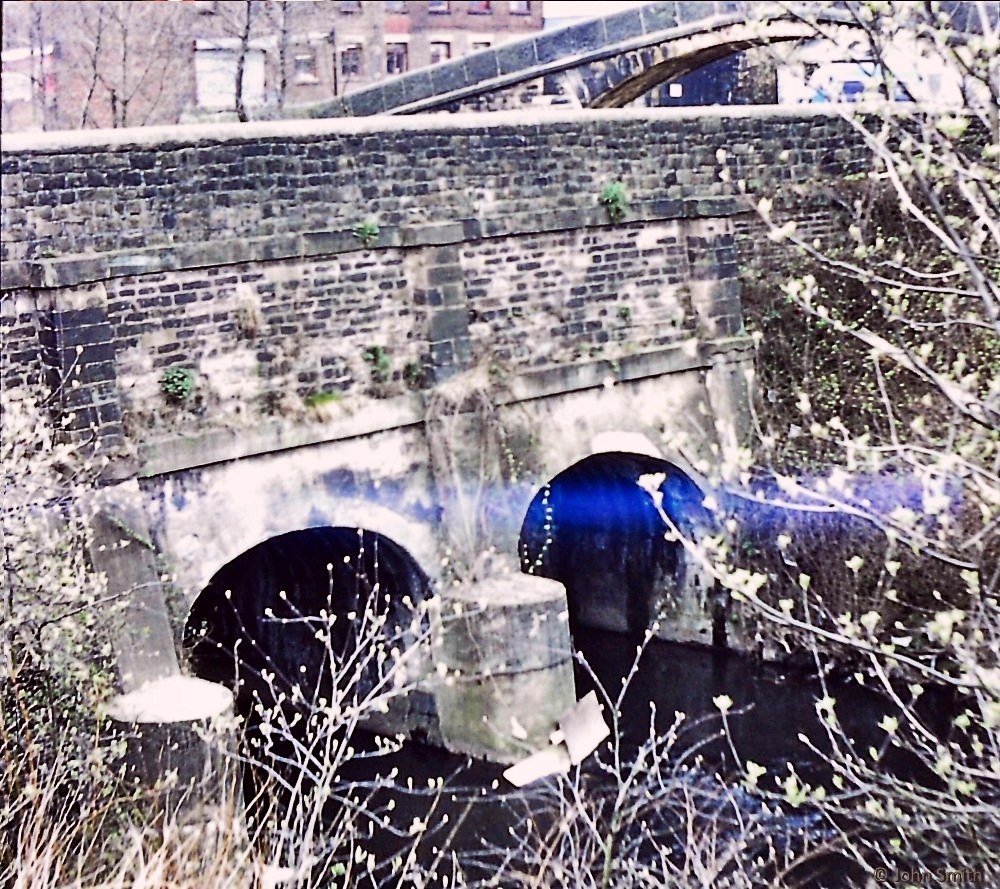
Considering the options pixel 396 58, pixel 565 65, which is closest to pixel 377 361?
pixel 565 65

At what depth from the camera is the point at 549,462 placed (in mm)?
12109

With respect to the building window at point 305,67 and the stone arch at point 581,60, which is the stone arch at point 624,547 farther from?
the building window at point 305,67

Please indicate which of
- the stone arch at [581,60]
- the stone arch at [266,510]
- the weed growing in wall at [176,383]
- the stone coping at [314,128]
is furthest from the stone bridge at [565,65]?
the weed growing in wall at [176,383]

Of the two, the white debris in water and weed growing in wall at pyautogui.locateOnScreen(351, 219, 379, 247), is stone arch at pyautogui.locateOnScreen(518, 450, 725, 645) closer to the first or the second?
weed growing in wall at pyautogui.locateOnScreen(351, 219, 379, 247)

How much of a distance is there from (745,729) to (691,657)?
1855 mm

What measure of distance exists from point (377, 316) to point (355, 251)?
1.86 ft

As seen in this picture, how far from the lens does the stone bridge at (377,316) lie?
944 cm

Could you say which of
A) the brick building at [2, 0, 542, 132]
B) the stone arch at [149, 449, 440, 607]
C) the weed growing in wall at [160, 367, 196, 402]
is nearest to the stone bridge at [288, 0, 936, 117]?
the brick building at [2, 0, 542, 132]

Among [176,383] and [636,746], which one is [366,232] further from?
[636,746]

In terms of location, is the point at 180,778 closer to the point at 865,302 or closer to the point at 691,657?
the point at 691,657

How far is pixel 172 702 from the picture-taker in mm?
9047

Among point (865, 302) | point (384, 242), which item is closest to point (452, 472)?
point (384, 242)

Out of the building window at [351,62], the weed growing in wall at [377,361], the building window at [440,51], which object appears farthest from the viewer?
the building window at [440,51]

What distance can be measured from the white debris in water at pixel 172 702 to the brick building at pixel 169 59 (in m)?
7.82
